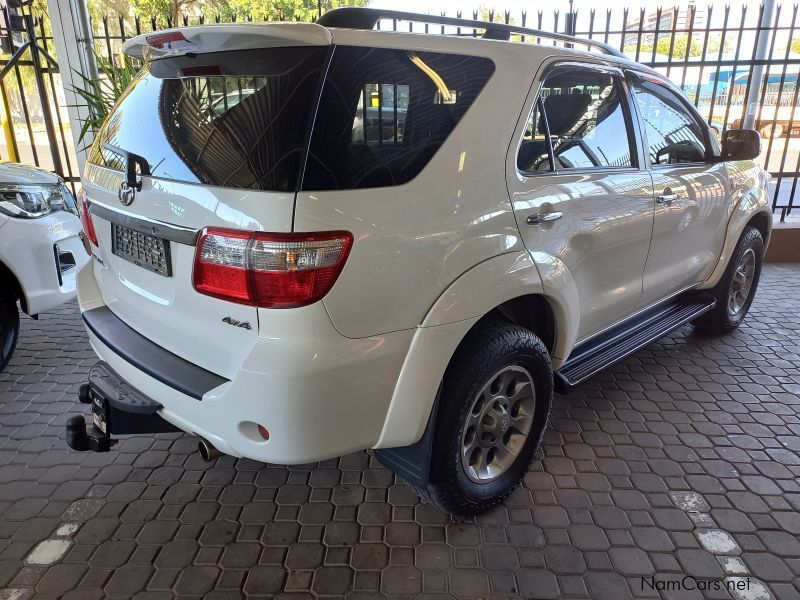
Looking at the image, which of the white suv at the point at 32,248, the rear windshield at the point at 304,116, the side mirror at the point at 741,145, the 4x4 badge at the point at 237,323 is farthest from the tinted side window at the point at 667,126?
the white suv at the point at 32,248

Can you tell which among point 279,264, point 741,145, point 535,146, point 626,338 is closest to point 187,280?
point 279,264

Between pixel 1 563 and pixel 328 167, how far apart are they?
202 centimetres

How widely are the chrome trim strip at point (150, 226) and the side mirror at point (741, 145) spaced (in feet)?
11.4

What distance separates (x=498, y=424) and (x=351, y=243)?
116 cm

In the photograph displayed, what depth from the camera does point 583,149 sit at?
269cm

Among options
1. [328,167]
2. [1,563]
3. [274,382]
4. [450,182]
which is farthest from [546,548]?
[1,563]

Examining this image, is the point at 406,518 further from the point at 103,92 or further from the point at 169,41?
the point at 103,92

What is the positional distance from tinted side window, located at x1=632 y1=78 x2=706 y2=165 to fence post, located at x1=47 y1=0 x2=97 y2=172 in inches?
224

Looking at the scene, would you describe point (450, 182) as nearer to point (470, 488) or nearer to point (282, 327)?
point (282, 327)

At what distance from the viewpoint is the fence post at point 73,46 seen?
612 centimetres

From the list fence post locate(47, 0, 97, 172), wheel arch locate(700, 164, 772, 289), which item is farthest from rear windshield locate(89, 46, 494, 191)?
fence post locate(47, 0, 97, 172)

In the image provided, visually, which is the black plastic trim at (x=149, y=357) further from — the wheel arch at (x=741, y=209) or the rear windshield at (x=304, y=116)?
the wheel arch at (x=741, y=209)

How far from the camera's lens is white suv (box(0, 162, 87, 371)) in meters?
3.38

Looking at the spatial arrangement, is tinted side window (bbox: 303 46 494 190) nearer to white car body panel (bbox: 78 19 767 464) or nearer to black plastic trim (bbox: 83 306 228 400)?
white car body panel (bbox: 78 19 767 464)
